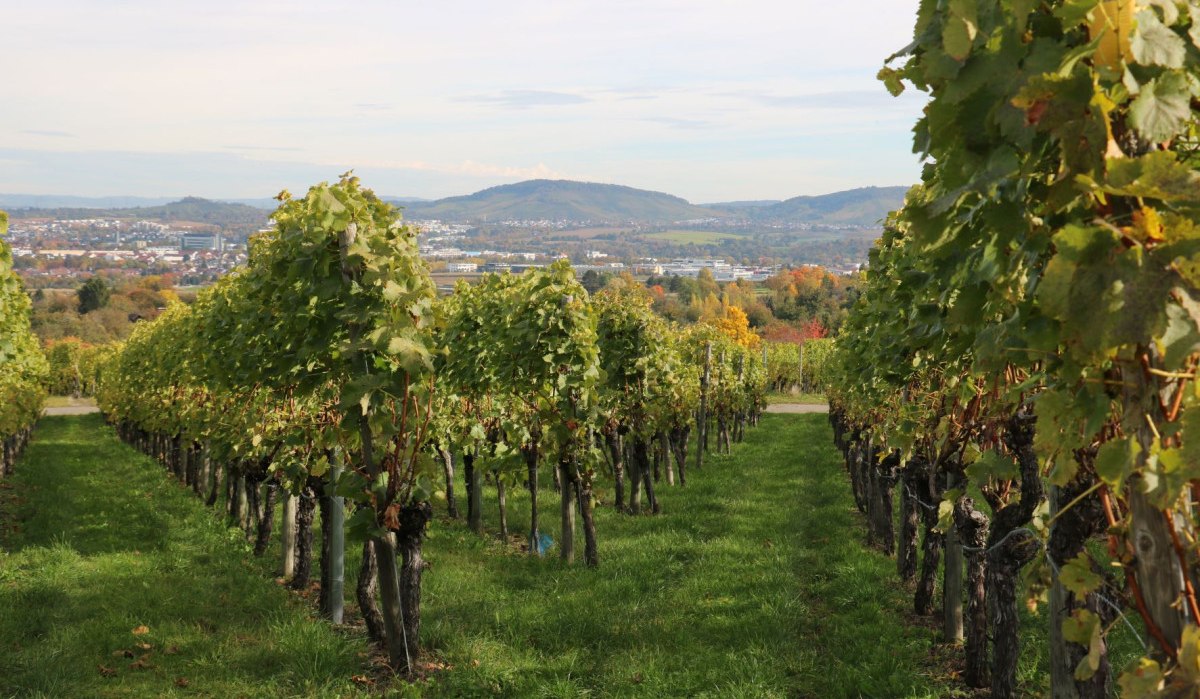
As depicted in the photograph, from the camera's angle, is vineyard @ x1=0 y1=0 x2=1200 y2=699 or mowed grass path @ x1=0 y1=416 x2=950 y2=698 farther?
mowed grass path @ x1=0 y1=416 x2=950 y2=698

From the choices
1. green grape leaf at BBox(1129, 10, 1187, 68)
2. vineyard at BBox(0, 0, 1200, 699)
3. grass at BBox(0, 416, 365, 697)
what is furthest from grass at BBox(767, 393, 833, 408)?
green grape leaf at BBox(1129, 10, 1187, 68)

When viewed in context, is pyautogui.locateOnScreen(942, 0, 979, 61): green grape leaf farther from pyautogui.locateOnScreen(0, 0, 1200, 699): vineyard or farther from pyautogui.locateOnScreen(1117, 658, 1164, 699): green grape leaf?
pyautogui.locateOnScreen(1117, 658, 1164, 699): green grape leaf

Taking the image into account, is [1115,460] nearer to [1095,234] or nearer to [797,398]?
[1095,234]

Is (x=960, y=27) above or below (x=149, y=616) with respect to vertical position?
above

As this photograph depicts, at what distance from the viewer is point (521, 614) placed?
373 inches

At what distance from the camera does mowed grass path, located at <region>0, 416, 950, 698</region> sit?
7.69m

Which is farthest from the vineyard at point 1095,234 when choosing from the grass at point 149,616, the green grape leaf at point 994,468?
the grass at point 149,616

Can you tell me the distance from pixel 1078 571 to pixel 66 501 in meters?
20.3

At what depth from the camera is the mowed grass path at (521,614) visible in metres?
7.69

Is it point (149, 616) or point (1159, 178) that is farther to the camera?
point (149, 616)

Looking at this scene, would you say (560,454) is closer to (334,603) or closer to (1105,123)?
(334,603)

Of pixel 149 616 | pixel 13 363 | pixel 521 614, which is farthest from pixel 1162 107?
pixel 13 363

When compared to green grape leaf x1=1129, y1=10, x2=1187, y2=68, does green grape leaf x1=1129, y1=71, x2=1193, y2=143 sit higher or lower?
lower

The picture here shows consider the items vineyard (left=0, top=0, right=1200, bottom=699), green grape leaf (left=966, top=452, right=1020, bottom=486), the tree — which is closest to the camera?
vineyard (left=0, top=0, right=1200, bottom=699)
